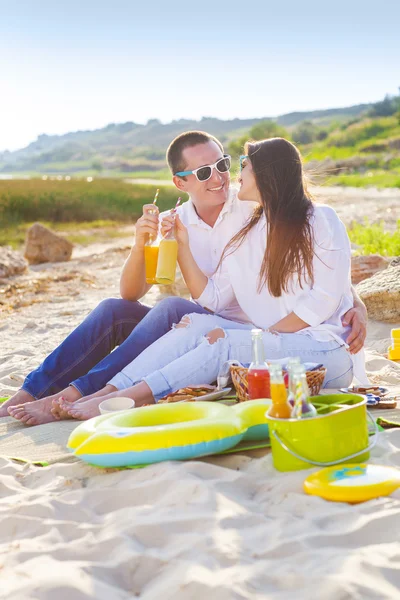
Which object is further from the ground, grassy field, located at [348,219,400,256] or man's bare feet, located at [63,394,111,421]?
grassy field, located at [348,219,400,256]

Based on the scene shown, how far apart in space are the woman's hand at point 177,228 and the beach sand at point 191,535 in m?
1.46

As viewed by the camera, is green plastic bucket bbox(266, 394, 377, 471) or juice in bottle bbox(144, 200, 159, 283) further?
juice in bottle bbox(144, 200, 159, 283)

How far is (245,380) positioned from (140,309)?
43.4 inches

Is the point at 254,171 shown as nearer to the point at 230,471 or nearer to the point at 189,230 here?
the point at 189,230

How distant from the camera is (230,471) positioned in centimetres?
268

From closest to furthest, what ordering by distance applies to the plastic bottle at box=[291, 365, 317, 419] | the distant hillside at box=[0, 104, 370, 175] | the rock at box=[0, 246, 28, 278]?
the plastic bottle at box=[291, 365, 317, 419], the rock at box=[0, 246, 28, 278], the distant hillside at box=[0, 104, 370, 175]

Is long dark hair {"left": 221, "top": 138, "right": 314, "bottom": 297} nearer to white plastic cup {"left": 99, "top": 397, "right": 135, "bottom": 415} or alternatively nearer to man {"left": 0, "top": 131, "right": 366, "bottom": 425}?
man {"left": 0, "top": 131, "right": 366, "bottom": 425}

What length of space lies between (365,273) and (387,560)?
488 cm

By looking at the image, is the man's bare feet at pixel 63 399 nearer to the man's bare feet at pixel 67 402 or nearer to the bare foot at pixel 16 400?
the man's bare feet at pixel 67 402

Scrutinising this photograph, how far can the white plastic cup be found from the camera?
11.2 ft

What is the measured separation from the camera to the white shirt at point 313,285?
11.7ft

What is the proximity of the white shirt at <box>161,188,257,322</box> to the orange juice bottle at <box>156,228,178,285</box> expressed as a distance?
0.38 m

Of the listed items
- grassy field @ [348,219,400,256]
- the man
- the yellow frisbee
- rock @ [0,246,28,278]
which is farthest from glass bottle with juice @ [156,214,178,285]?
rock @ [0,246,28,278]

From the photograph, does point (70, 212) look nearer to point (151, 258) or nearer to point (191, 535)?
point (151, 258)
